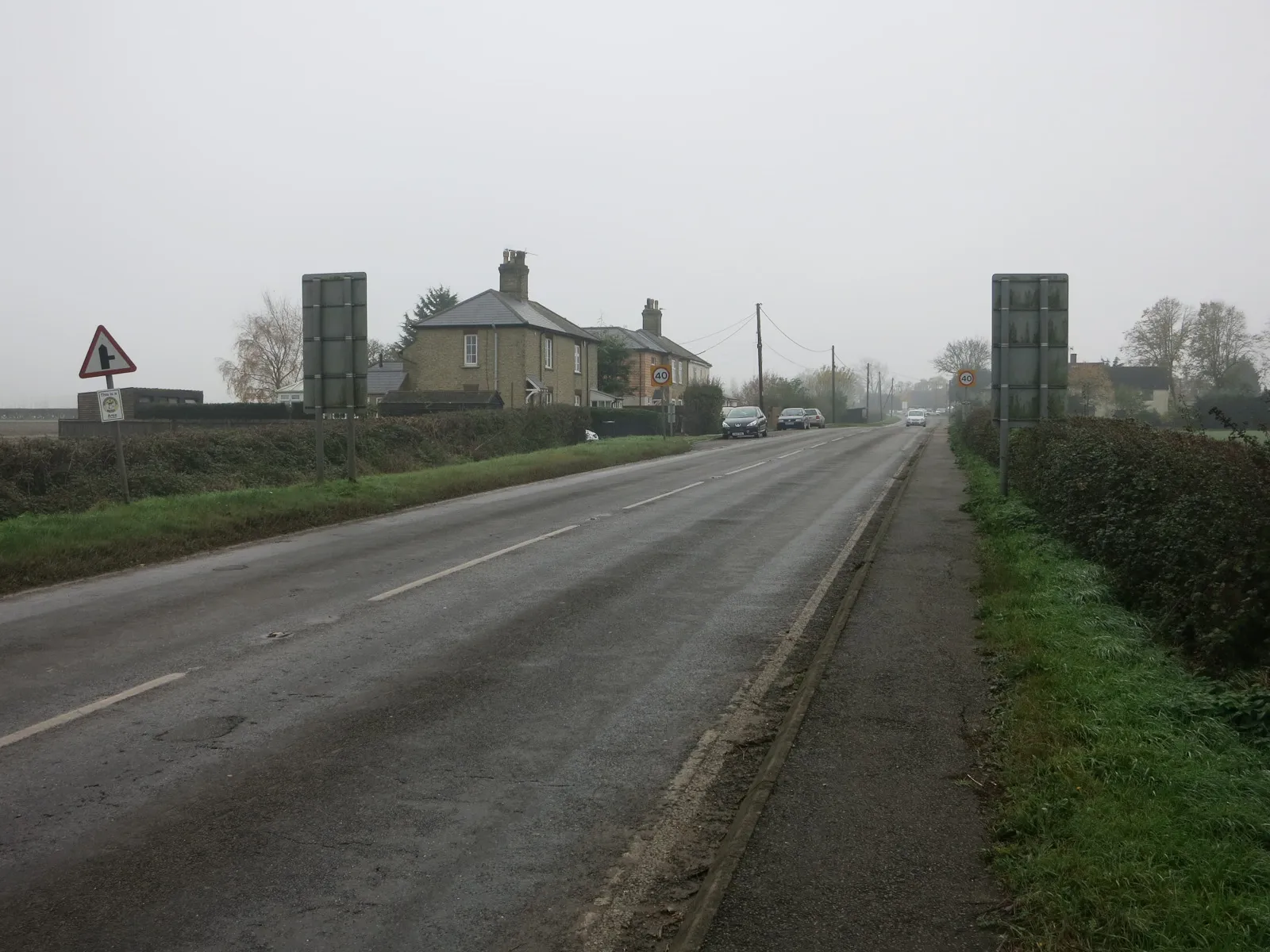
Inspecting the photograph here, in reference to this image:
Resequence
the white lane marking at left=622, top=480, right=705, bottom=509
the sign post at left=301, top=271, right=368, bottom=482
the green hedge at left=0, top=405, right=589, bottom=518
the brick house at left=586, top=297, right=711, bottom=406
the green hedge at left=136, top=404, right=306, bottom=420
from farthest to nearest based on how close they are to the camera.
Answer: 1. the brick house at left=586, top=297, right=711, bottom=406
2. the green hedge at left=136, top=404, right=306, bottom=420
3. the sign post at left=301, top=271, right=368, bottom=482
4. the white lane marking at left=622, top=480, right=705, bottom=509
5. the green hedge at left=0, top=405, right=589, bottom=518

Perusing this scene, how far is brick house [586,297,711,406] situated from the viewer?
86.4 meters

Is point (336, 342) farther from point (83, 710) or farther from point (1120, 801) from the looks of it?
point (1120, 801)

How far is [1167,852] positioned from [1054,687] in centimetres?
256

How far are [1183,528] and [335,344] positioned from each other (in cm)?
1651

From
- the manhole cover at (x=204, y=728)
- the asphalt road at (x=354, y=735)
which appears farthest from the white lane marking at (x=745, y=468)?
the manhole cover at (x=204, y=728)

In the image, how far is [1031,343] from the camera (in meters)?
18.6

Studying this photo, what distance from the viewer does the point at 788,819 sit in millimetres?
5000

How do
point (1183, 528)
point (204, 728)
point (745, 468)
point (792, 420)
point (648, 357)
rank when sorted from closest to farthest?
point (204, 728) < point (1183, 528) < point (745, 468) < point (792, 420) < point (648, 357)

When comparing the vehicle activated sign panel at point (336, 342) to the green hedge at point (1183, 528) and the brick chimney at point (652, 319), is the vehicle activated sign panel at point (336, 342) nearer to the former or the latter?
the green hedge at point (1183, 528)

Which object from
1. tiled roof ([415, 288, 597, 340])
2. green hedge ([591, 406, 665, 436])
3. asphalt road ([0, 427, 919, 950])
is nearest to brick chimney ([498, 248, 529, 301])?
tiled roof ([415, 288, 597, 340])

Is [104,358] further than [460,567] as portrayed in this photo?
Yes

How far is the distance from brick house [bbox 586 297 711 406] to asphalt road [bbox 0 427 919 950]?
6785 cm

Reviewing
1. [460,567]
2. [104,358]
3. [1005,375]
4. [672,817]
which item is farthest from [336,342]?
[672,817]

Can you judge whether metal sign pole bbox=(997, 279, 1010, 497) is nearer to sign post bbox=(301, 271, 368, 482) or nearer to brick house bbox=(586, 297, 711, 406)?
sign post bbox=(301, 271, 368, 482)
